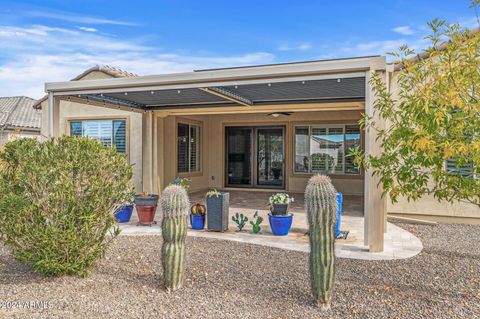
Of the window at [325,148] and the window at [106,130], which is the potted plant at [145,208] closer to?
the window at [106,130]

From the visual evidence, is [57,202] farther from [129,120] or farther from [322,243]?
[129,120]

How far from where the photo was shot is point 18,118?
21.2m

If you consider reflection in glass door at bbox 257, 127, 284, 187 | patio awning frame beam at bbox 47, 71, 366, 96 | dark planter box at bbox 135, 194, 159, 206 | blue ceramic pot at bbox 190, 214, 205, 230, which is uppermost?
patio awning frame beam at bbox 47, 71, 366, 96

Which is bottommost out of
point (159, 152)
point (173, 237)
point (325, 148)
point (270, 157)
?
point (173, 237)

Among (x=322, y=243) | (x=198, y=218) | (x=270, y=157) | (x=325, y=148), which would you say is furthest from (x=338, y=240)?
(x=270, y=157)

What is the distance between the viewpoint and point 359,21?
36.8 feet

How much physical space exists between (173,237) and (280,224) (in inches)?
124

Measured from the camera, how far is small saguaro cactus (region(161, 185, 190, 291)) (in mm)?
4117

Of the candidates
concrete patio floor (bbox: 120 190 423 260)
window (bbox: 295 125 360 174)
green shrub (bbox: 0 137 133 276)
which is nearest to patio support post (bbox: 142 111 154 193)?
concrete patio floor (bbox: 120 190 423 260)

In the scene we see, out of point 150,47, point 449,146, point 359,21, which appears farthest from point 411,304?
point 150,47

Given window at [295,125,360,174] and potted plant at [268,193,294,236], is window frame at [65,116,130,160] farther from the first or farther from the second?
potted plant at [268,193,294,236]

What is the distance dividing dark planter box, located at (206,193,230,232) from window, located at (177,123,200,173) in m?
6.14

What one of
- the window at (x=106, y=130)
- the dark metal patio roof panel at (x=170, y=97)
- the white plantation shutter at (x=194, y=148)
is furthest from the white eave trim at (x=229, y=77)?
the white plantation shutter at (x=194, y=148)

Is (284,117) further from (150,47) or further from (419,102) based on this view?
(419,102)
